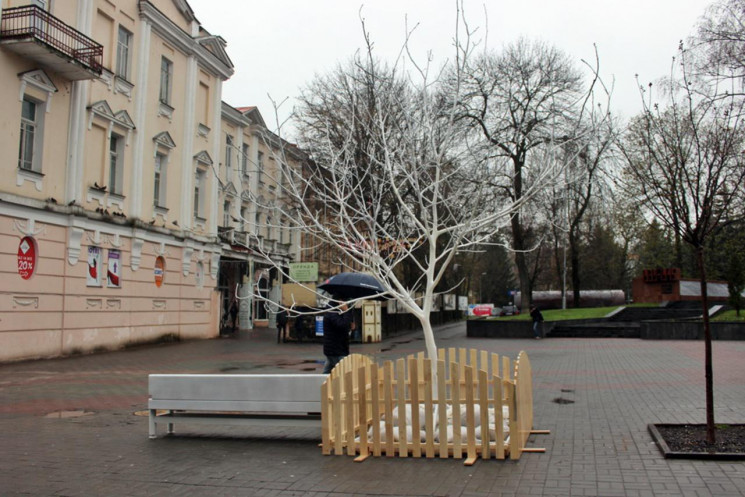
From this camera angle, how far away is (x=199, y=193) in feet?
102

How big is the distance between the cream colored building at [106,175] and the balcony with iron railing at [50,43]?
0.05 m

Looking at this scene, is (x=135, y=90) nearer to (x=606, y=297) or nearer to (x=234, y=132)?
(x=234, y=132)

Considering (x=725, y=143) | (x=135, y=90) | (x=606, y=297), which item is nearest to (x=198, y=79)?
(x=135, y=90)

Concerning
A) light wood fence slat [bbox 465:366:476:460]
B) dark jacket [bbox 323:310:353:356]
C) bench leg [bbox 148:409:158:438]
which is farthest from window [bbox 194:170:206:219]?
light wood fence slat [bbox 465:366:476:460]

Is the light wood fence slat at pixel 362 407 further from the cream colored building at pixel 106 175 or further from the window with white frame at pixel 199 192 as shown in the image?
the window with white frame at pixel 199 192

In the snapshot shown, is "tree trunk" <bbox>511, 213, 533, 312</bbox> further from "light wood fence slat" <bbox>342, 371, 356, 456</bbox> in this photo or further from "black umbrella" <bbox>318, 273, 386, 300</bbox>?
"light wood fence slat" <bbox>342, 371, 356, 456</bbox>

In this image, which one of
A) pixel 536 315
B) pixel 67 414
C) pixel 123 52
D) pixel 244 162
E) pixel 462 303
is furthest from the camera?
pixel 462 303

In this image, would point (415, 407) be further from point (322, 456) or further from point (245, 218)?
point (245, 218)

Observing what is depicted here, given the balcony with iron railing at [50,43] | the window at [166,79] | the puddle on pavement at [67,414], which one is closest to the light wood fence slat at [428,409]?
the puddle on pavement at [67,414]

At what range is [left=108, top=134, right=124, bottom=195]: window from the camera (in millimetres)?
24125

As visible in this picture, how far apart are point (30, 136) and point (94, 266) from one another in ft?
15.7

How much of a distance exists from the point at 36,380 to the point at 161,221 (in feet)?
42.5

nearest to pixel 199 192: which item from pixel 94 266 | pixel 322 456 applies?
pixel 94 266

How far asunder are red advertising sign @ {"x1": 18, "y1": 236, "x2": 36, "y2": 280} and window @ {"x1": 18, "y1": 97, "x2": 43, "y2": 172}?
7.19ft
